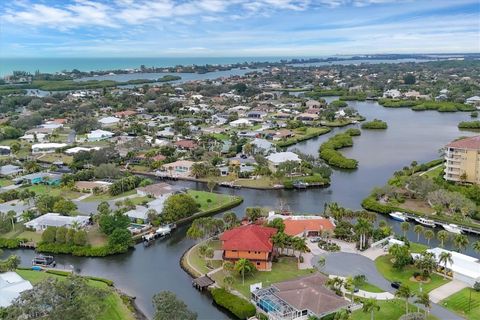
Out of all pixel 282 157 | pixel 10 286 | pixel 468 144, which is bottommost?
pixel 10 286

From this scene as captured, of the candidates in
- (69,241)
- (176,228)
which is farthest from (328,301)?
(69,241)

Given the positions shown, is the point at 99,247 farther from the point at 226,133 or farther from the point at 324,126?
the point at 324,126

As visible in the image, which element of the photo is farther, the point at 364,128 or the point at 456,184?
the point at 364,128

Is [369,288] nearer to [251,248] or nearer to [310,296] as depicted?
[310,296]

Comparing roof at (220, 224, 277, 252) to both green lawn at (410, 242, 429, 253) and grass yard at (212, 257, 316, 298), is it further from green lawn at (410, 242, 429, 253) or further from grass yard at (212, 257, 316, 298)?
green lawn at (410, 242, 429, 253)

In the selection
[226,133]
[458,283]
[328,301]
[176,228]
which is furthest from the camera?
[226,133]

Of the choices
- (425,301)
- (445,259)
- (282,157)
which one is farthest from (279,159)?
(425,301)

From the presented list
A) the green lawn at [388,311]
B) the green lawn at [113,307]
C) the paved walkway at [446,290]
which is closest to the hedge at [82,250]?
the green lawn at [113,307]
